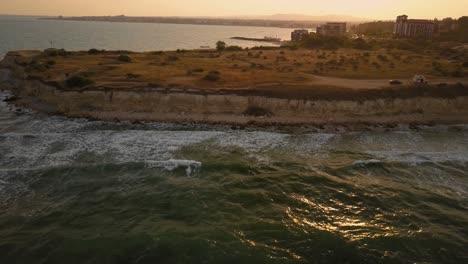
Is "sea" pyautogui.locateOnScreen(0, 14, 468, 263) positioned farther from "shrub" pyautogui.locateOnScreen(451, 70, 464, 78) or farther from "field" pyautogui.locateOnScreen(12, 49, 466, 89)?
"shrub" pyautogui.locateOnScreen(451, 70, 464, 78)

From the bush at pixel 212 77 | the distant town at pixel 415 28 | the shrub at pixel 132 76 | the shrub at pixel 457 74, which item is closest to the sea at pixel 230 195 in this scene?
the bush at pixel 212 77

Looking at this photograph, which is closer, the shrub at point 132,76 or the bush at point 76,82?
the bush at point 76,82

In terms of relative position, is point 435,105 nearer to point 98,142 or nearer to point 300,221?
point 300,221

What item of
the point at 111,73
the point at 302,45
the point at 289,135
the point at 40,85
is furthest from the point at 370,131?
the point at 302,45

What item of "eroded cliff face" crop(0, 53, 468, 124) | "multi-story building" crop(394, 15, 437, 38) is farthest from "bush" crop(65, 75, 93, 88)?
"multi-story building" crop(394, 15, 437, 38)

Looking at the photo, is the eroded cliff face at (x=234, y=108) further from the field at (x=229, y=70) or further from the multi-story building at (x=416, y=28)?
the multi-story building at (x=416, y=28)

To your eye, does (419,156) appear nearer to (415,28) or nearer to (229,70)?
(229,70)
